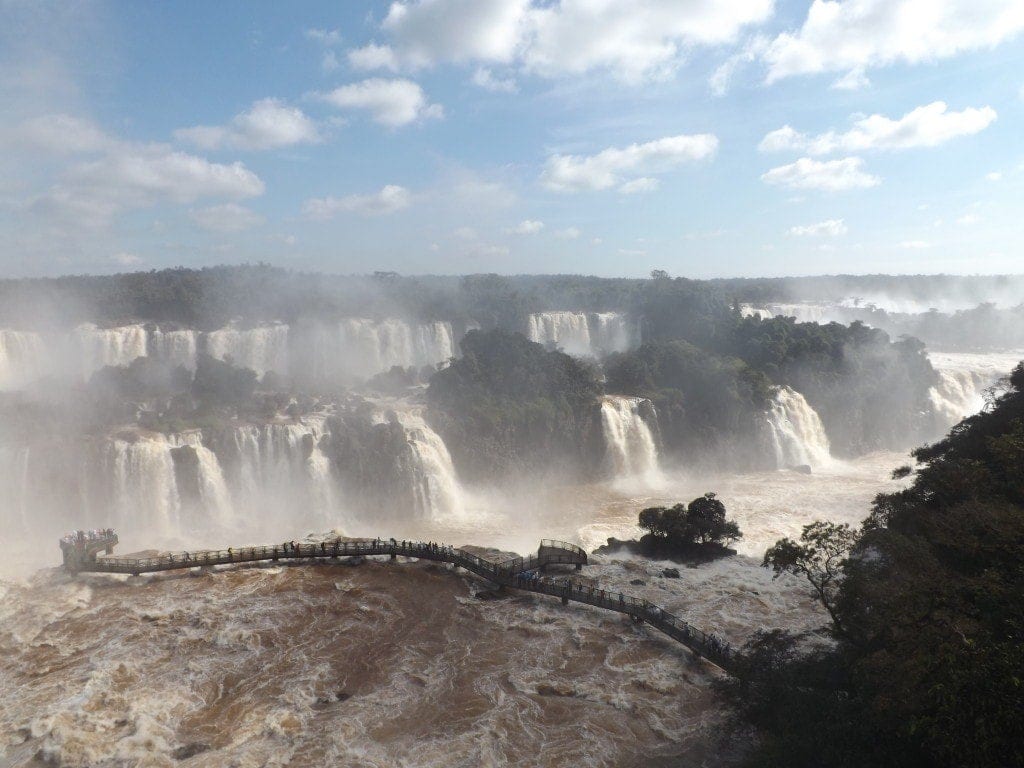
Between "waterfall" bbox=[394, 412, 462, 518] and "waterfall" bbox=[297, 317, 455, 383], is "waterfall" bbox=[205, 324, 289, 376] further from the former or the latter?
"waterfall" bbox=[394, 412, 462, 518]

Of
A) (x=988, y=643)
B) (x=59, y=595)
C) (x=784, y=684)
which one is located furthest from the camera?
(x=59, y=595)

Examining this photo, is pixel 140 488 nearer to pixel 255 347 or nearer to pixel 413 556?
pixel 413 556

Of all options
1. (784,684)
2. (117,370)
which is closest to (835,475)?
(784,684)

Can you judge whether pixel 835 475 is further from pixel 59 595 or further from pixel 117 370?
pixel 117 370

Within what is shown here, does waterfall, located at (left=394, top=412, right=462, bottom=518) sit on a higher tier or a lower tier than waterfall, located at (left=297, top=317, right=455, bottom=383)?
lower

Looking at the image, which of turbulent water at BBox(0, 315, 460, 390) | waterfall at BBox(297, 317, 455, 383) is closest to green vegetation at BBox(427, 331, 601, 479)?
waterfall at BBox(297, 317, 455, 383)

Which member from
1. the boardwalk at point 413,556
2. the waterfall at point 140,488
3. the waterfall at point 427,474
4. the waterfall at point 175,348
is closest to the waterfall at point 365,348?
the waterfall at point 175,348

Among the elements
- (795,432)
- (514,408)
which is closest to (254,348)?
(514,408)
